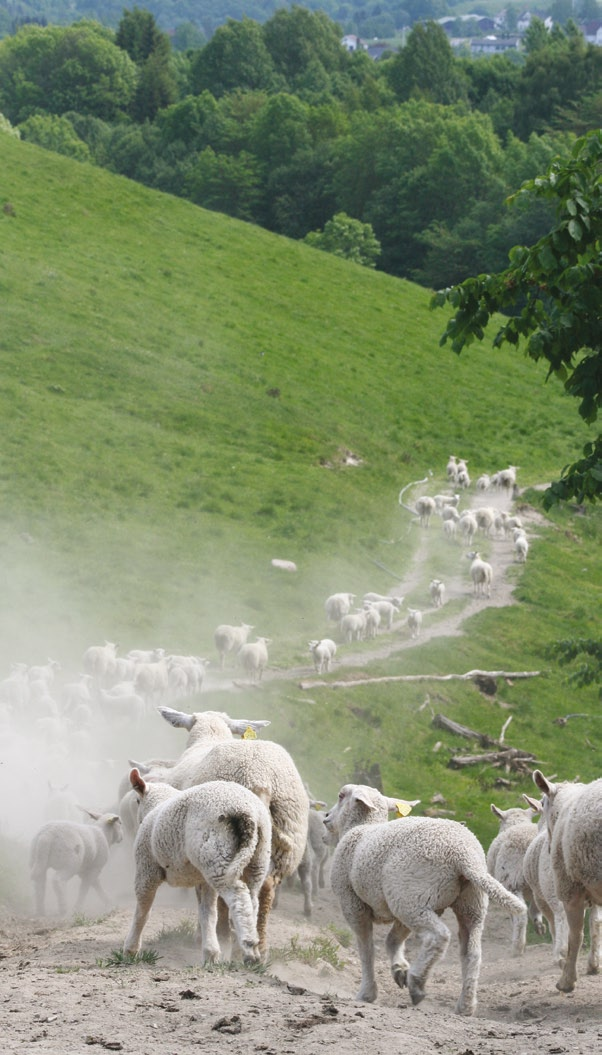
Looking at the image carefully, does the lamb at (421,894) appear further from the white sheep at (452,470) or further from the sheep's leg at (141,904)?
the white sheep at (452,470)

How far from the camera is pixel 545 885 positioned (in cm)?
1334

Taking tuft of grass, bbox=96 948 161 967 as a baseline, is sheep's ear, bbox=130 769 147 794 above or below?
above

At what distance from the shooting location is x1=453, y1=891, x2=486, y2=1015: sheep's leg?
11141 mm

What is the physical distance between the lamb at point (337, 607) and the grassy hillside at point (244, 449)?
51 cm

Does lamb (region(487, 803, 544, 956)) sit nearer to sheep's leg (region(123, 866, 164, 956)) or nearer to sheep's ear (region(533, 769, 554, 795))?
sheep's ear (region(533, 769, 554, 795))

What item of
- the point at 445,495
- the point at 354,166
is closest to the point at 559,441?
the point at 445,495

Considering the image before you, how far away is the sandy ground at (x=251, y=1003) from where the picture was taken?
8.52 metres

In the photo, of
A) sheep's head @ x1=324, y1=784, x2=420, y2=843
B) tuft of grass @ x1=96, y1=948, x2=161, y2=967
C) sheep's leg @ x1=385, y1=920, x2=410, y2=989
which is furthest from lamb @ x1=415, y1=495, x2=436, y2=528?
tuft of grass @ x1=96, y1=948, x2=161, y2=967

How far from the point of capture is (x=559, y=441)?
178ft

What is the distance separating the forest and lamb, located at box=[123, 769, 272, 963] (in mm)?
73651

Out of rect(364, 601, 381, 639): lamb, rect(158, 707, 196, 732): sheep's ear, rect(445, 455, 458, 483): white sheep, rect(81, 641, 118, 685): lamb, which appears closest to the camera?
rect(158, 707, 196, 732): sheep's ear

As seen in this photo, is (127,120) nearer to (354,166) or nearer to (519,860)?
(354,166)

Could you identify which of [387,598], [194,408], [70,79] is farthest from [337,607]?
[70,79]

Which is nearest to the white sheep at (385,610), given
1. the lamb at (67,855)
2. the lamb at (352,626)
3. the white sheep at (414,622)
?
the white sheep at (414,622)
